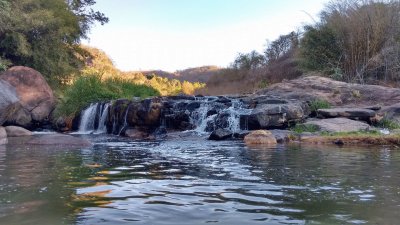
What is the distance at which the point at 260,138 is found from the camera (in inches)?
401

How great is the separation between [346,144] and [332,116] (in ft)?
10.3

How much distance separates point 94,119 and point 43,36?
26.7 feet

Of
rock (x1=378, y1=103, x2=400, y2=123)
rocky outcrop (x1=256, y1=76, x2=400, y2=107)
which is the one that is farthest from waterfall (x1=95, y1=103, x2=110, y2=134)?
rock (x1=378, y1=103, x2=400, y2=123)

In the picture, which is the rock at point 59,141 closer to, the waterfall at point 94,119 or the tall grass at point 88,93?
the waterfall at point 94,119

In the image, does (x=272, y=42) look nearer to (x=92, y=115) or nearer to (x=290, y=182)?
(x=92, y=115)

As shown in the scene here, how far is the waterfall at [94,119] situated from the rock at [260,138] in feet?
20.8

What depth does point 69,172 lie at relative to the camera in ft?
17.0

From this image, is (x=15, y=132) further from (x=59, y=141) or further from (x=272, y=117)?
(x=272, y=117)

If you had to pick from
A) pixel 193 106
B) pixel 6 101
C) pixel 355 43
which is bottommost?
pixel 193 106

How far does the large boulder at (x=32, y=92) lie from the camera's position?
55.1 feet

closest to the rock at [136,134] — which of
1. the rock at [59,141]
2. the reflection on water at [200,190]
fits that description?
the rock at [59,141]

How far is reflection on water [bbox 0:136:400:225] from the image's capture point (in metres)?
2.97

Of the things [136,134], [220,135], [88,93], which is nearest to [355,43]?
[220,135]

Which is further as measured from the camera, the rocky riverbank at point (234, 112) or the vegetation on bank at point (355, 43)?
the vegetation on bank at point (355, 43)
